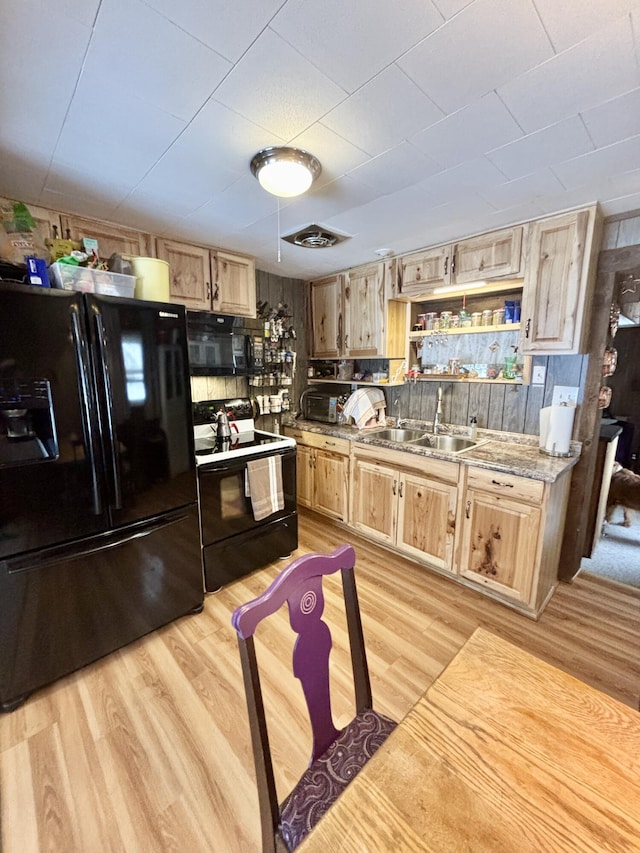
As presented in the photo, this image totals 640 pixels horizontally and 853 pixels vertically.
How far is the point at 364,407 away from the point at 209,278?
163 centimetres

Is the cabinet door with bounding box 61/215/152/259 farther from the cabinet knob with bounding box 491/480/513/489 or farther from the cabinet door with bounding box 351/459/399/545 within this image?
the cabinet knob with bounding box 491/480/513/489

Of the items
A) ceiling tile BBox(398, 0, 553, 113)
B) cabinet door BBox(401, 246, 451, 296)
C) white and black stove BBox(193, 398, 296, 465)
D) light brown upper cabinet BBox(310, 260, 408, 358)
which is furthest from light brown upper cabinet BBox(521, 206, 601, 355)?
white and black stove BBox(193, 398, 296, 465)

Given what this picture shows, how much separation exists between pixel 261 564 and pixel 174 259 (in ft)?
7.41

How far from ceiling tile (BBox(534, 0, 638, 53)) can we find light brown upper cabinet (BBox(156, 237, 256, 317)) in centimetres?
225

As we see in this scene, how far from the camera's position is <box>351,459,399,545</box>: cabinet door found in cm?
273

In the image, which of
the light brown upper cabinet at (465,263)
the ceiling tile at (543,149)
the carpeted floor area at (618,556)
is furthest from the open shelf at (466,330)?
the carpeted floor area at (618,556)

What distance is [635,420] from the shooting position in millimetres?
4820

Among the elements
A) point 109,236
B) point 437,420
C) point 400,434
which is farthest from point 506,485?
point 109,236

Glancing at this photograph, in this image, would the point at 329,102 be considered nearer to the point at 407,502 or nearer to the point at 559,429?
the point at 559,429

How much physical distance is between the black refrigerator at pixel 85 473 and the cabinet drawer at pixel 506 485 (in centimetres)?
174

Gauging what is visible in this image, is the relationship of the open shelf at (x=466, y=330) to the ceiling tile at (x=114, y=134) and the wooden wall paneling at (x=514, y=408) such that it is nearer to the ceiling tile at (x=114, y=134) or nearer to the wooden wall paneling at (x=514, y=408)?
the wooden wall paneling at (x=514, y=408)

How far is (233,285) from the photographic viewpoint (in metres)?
2.84

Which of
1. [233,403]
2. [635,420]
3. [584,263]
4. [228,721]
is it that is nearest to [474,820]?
[228,721]

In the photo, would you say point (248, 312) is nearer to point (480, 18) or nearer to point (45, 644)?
point (480, 18)
